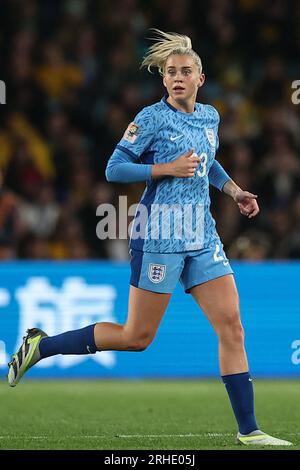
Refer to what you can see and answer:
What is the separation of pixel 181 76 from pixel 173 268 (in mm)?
1076

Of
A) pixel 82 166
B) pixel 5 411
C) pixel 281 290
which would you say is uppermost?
pixel 82 166

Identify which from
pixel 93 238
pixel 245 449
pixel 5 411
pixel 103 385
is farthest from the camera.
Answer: pixel 93 238

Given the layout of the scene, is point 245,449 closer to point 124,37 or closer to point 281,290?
point 281,290

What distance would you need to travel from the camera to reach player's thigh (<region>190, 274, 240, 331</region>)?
6.58m

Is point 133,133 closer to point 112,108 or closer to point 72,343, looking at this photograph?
point 72,343

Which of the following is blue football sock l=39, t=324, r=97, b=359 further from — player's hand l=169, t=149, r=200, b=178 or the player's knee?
player's hand l=169, t=149, r=200, b=178

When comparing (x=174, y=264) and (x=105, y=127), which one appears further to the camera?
(x=105, y=127)

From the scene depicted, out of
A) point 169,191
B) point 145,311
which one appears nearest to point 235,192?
point 169,191

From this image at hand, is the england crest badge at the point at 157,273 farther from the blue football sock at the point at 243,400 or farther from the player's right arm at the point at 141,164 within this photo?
the blue football sock at the point at 243,400

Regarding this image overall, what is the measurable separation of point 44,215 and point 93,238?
0.61 meters

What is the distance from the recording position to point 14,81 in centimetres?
1409

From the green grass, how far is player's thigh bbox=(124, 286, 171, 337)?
638 mm

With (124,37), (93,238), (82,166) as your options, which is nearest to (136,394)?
(93,238)

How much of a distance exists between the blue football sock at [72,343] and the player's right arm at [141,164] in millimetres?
937
